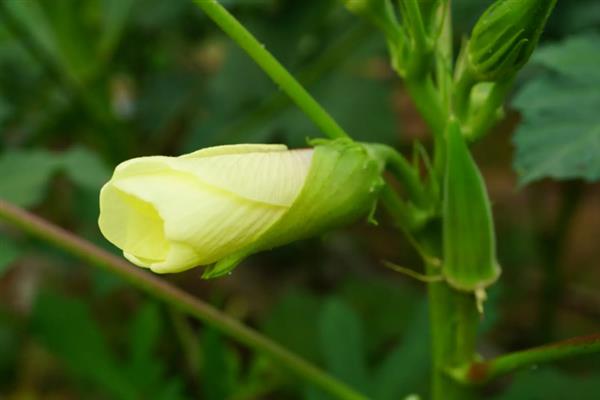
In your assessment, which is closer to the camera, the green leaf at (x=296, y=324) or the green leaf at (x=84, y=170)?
the green leaf at (x=84, y=170)

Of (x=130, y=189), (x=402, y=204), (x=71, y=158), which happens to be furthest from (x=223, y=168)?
(x=71, y=158)

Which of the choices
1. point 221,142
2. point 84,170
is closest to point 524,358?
point 84,170

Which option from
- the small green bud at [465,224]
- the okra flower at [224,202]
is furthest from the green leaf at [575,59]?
the okra flower at [224,202]

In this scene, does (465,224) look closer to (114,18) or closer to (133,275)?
(133,275)

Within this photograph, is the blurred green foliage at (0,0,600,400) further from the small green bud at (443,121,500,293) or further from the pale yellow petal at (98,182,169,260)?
the pale yellow petal at (98,182,169,260)

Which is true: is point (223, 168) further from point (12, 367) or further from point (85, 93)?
point (12, 367)

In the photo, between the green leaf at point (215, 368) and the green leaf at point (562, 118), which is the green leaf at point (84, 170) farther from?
the green leaf at point (562, 118)

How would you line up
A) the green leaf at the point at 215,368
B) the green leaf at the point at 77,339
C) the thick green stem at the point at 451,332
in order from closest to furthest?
1. the thick green stem at the point at 451,332
2. the green leaf at the point at 215,368
3. the green leaf at the point at 77,339
